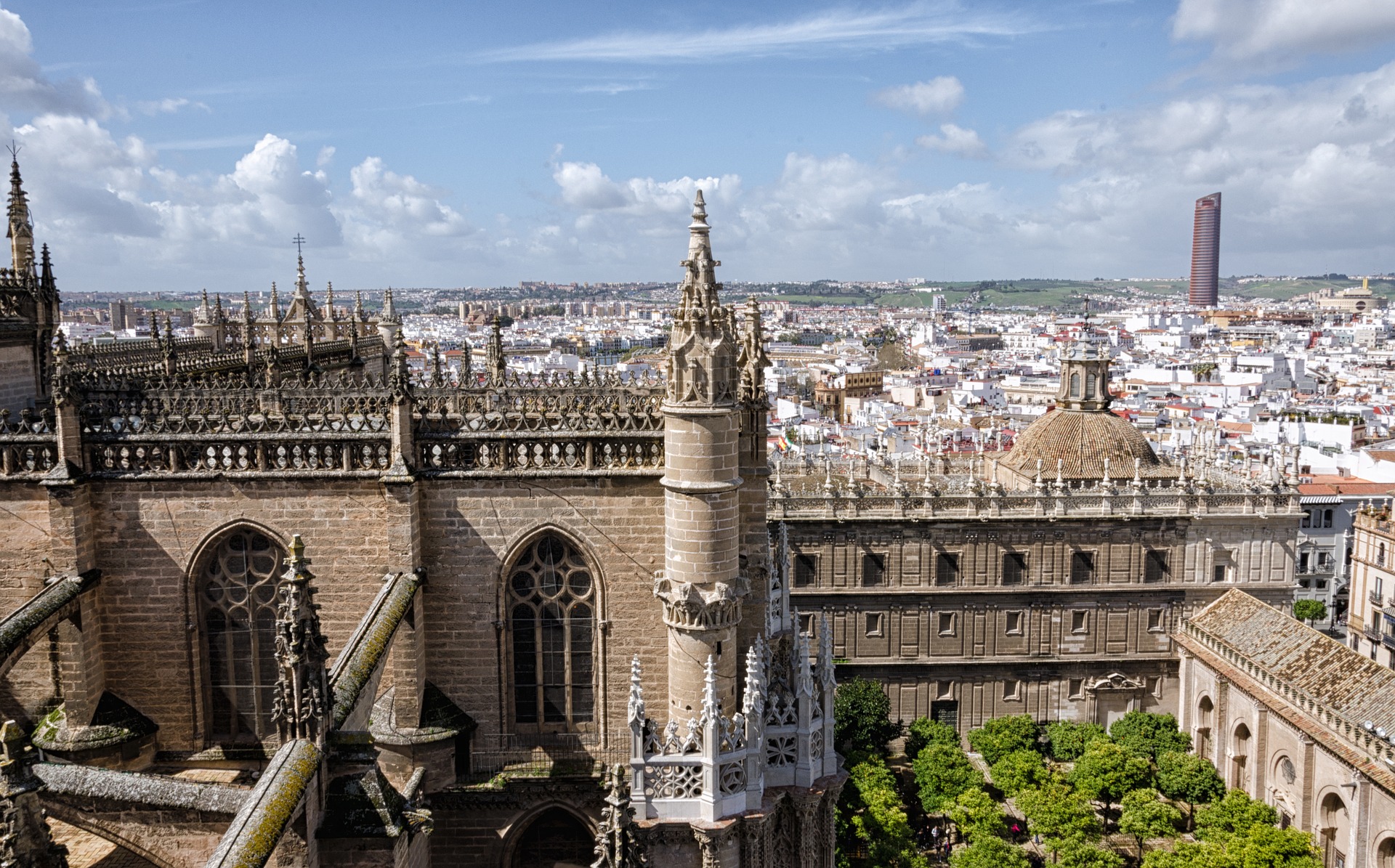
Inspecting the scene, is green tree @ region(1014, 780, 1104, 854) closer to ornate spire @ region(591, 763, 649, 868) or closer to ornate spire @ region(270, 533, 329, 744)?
ornate spire @ region(591, 763, 649, 868)

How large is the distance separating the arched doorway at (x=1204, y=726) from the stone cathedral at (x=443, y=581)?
1084 inches

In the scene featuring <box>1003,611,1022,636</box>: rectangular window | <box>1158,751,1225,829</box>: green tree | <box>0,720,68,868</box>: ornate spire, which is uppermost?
<box>0,720,68,868</box>: ornate spire

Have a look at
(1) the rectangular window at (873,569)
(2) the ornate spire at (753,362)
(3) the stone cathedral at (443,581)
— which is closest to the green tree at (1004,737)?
(1) the rectangular window at (873,569)

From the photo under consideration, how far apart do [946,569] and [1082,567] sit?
16.6 feet

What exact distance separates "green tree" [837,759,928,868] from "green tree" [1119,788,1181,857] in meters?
5.88

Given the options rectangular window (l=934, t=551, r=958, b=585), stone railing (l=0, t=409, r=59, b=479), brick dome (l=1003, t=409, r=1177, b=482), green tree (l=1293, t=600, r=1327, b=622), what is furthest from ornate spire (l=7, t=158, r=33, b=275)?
green tree (l=1293, t=600, r=1327, b=622)

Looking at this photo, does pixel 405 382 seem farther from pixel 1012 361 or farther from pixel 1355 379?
pixel 1012 361

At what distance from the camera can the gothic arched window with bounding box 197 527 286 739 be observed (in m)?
13.7

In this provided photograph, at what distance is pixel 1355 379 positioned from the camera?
412 ft

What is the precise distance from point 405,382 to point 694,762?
5.71 metres

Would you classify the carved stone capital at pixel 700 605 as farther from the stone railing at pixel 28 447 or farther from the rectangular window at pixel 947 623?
the rectangular window at pixel 947 623

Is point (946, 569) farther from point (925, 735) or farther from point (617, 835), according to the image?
point (617, 835)

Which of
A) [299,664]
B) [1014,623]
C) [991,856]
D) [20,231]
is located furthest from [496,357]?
[1014,623]

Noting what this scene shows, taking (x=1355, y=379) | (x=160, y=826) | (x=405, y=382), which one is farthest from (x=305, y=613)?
(x=1355, y=379)
